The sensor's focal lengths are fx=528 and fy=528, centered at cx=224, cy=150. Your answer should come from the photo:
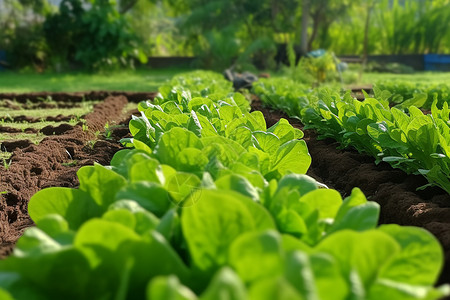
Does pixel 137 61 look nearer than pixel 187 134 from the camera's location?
No

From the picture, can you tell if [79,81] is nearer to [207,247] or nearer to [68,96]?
[68,96]

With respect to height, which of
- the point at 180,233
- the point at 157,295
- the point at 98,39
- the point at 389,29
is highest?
the point at 157,295

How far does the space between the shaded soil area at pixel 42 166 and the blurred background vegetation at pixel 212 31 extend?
1027cm

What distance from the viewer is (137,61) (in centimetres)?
2138

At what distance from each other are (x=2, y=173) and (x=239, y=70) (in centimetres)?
1613

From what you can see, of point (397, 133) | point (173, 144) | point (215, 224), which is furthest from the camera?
point (397, 133)

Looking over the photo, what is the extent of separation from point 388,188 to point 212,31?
1819 cm

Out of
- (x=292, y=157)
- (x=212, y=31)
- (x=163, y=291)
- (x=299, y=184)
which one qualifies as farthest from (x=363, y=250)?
(x=212, y=31)

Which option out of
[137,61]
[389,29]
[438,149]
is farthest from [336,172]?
[389,29]

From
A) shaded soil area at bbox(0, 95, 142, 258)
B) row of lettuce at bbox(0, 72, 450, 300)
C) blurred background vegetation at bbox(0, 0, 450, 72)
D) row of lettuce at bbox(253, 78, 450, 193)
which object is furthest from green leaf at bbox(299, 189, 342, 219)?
blurred background vegetation at bbox(0, 0, 450, 72)

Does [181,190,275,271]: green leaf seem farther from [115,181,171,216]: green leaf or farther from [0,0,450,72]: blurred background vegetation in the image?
[0,0,450,72]: blurred background vegetation

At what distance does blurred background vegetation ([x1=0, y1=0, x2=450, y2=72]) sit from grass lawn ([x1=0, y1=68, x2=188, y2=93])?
2.50ft

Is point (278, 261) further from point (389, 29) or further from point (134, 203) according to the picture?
point (389, 29)

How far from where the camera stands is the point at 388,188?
3057mm
